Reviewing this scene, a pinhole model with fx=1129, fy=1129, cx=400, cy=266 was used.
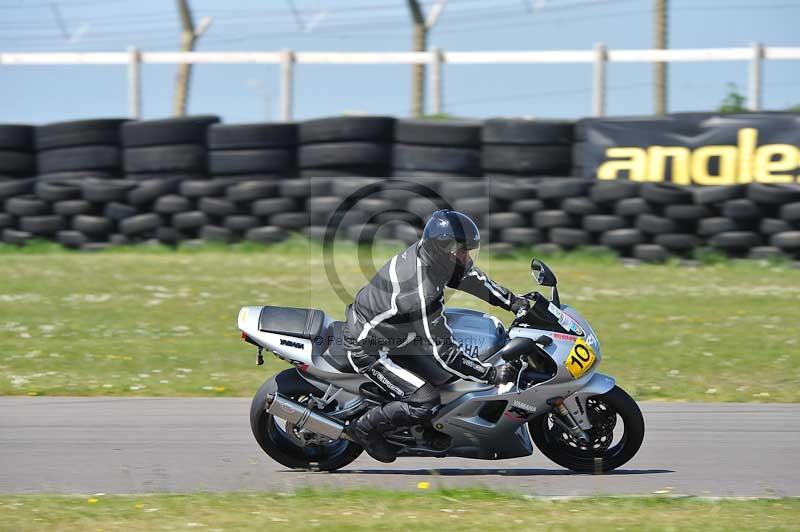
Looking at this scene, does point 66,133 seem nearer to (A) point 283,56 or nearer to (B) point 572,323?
(A) point 283,56

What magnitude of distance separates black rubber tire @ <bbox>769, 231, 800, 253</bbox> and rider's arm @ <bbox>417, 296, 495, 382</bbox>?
8454 mm

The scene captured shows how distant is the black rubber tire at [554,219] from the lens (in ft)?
45.1

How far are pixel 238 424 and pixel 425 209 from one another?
6867 millimetres

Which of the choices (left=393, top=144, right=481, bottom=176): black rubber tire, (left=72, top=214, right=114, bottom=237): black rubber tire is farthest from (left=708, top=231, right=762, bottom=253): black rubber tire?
(left=72, top=214, right=114, bottom=237): black rubber tire

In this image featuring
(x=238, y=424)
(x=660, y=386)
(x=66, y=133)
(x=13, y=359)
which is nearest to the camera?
(x=238, y=424)

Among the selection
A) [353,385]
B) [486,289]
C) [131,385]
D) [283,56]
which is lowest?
[131,385]

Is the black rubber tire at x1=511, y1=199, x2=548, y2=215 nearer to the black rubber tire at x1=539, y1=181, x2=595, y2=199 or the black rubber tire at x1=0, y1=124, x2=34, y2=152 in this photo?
the black rubber tire at x1=539, y1=181, x2=595, y2=199

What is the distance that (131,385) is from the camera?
8664mm

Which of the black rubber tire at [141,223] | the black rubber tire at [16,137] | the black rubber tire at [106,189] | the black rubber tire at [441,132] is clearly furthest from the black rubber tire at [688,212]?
Answer: the black rubber tire at [16,137]

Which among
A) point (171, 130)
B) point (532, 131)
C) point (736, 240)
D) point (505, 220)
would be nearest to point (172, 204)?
point (171, 130)

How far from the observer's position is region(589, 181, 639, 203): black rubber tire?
13.5 m

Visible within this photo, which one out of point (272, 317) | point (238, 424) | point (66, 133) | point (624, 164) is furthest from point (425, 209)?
point (272, 317)

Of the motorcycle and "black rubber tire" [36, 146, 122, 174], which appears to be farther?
"black rubber tire" [36, 146, 122, 174]

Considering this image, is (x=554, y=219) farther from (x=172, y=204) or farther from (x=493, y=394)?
(x=493, y=394)
